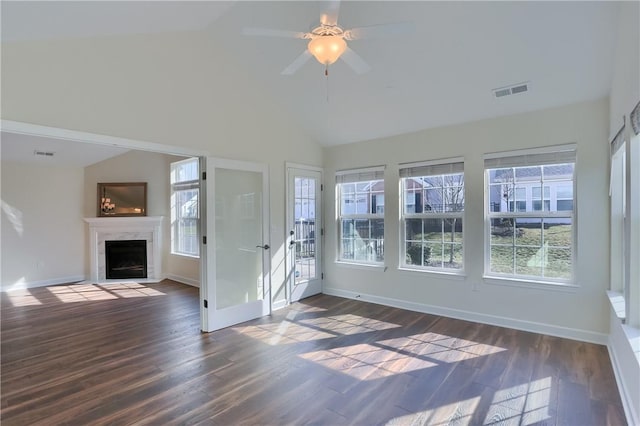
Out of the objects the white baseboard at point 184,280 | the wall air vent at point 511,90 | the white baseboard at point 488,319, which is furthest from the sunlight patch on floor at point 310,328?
the wall air vent at point 511,90

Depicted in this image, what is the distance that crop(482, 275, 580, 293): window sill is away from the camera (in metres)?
3.49

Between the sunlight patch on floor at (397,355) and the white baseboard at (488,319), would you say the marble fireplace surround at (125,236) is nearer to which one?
the white baseboard at (488,319)

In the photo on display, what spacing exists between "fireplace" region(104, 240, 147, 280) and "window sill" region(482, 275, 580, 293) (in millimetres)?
6417

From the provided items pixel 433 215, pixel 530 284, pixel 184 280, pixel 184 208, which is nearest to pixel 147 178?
pixel 184 208

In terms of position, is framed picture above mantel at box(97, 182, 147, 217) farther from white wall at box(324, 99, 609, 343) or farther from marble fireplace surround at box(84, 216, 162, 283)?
white wall at box(324, 99, 609, 343)

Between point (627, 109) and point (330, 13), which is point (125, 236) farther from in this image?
point (627, 109)

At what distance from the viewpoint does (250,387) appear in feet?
8.55

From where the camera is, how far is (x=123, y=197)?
22.3ft

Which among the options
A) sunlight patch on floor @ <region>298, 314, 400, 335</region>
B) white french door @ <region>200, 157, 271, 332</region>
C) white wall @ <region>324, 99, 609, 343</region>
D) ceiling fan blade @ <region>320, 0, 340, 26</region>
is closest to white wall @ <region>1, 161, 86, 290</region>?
white french door @ <region>200, 157, 271, 332</region>

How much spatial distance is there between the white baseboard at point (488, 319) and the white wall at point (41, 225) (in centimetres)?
565

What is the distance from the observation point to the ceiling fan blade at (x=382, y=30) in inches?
81.5

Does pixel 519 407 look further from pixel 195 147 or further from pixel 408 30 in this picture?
pixel 195 147

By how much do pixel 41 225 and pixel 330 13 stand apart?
7135 mm

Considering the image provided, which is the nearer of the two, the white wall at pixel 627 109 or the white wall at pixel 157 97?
the white wall at pixel 627 109
